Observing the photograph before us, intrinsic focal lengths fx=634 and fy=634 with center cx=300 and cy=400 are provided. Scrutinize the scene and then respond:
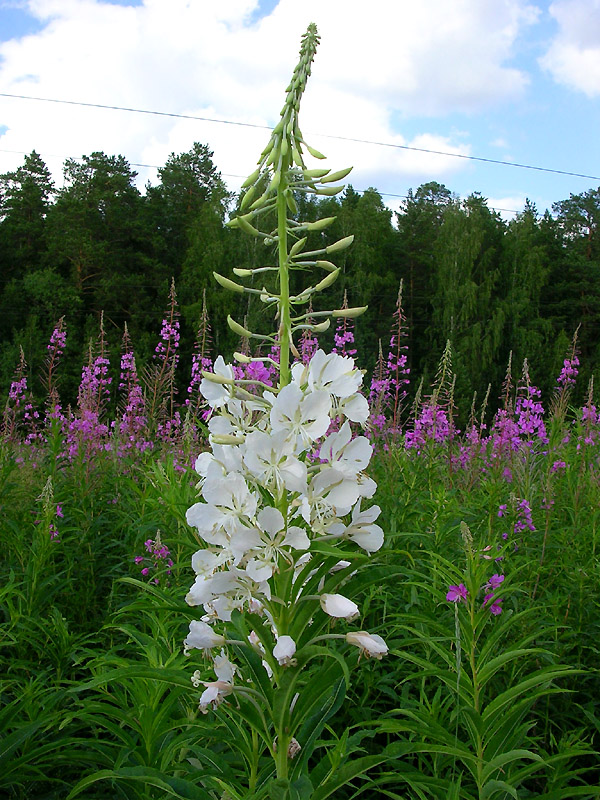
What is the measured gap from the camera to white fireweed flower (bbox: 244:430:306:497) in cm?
152

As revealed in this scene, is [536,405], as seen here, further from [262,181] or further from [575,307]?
[575,307]

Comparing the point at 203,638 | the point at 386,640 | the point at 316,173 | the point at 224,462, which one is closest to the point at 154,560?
the point at 386,640

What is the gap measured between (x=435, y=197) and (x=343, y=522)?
4309cm

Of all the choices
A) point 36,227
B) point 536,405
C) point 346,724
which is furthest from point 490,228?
A: point 346,724

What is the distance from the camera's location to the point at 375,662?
3031mm

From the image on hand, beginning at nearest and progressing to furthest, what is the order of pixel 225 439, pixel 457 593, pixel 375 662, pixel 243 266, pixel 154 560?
pixel 225 439 → pixel 457 593 → pixel 375 662 → pixel 154 560 → pixel 243 266

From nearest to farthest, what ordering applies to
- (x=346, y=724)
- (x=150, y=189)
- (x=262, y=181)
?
(x=262, y=181) → (x=346, y=724) → (x=150, y=189)

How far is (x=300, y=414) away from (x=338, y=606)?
1.55ft

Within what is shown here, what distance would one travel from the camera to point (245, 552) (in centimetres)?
154

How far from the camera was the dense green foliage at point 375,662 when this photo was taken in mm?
1877

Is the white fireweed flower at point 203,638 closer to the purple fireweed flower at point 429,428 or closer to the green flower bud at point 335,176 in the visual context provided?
the green flower bud at point 335,176

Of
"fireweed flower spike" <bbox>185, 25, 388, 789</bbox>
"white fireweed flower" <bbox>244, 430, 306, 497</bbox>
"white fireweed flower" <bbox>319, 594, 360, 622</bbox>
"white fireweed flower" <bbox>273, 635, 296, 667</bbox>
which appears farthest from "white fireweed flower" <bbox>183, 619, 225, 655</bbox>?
"white fireweed flower" <bbox>244, 430, 306, 497</bbox>

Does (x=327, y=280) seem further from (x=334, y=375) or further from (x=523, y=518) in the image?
(x=523, y=518)

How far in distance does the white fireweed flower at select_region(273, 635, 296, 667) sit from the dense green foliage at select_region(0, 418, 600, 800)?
26 centimetres
